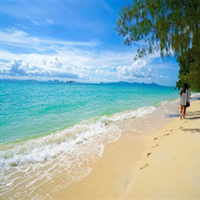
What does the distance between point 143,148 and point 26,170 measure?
16.1 feet

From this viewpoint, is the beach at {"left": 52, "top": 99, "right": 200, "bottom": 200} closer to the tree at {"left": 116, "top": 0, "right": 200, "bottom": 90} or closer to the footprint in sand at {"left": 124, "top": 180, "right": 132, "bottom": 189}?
the footprint in sand at {"left": 124, "top": 180, "right": 132, "bottom": 189}

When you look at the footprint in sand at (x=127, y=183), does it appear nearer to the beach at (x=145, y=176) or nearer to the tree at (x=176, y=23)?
the beach at (x=145, y=176)

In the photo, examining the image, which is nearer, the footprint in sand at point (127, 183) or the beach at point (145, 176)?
the beach at point (145, 176)

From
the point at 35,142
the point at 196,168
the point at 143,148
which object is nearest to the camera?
the point at 196,168

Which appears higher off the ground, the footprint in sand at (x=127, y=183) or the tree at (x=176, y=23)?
the tree at (x=176, y=23)

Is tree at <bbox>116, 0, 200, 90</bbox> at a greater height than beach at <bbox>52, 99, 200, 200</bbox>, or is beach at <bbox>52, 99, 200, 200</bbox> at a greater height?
tree at <bbox>116, 0, 200, 90</bbox>

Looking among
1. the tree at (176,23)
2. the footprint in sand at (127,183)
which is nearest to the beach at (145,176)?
the footprint in sand at (127,183)

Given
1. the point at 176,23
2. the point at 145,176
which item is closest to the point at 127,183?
the point at 145,176

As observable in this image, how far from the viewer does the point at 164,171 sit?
3387 millimetres

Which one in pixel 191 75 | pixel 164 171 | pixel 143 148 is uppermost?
pixel 191 75

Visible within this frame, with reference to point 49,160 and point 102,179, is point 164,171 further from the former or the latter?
point 49,160

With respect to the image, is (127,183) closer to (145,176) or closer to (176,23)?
(145,176)

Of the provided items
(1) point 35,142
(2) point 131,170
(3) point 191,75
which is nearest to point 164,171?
(2) point 131,170

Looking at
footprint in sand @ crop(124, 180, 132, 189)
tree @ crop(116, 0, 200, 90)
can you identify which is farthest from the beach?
tree @ crop(116, 0, 200, 90)
